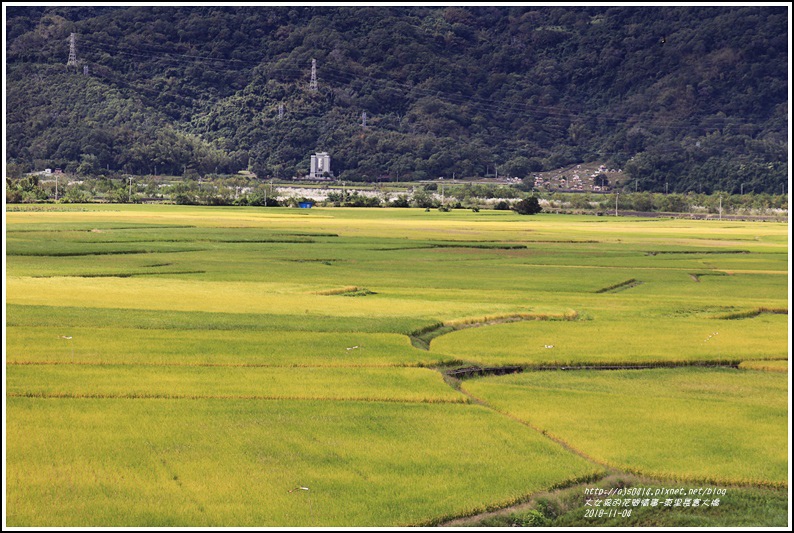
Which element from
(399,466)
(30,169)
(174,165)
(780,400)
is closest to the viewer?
(399,466)

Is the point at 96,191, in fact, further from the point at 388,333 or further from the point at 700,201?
the point at 388,333

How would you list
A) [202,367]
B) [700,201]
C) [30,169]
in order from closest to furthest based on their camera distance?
[202,367] < [700,201] < [30,169]

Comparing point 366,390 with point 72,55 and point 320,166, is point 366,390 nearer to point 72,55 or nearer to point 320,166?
point 320,166

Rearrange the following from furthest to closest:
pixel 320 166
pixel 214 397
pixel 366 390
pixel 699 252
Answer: pixel 320 166 < pixel 699 252 < pixel 366 390 < pixel 214 397

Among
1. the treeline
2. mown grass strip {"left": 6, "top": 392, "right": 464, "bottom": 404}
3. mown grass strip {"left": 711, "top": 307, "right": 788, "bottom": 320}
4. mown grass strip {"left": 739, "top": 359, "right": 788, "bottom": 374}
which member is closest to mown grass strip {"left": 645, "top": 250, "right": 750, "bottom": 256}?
mown grass strip {"left": 711, "top": 307, "right": 788, "bottom": 320}

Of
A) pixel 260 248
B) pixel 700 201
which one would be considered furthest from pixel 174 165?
pixel 260 248

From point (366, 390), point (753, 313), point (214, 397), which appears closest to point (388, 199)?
point (753, 313)
